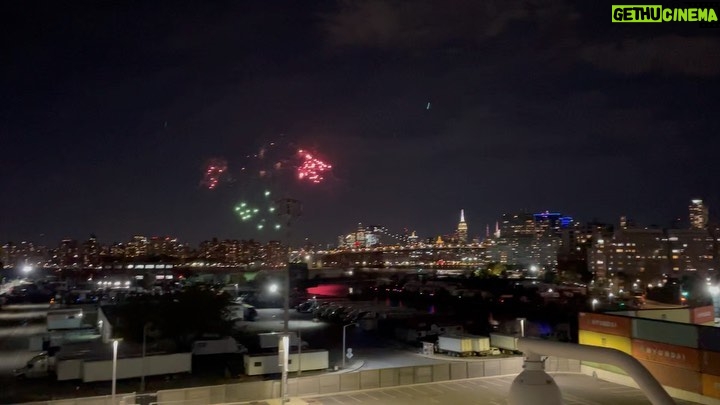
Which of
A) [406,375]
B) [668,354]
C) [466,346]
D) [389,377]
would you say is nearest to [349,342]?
[466,346]

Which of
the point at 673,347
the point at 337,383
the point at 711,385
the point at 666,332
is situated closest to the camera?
the point at 711,385

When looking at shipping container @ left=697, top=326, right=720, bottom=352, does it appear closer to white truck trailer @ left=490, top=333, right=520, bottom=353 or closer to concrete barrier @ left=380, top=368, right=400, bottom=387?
white truck trailer @ left=490, top=333, right=520, bottom=353

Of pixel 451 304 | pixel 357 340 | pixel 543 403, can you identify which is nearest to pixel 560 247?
pixel 451 304

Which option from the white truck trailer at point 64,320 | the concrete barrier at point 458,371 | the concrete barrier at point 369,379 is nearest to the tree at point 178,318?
the white truck trailer at point 64,320

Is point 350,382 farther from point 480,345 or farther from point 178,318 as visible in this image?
point 178,318

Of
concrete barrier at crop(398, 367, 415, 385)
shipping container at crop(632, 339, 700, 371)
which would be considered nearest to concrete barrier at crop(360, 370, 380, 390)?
concrete barrier at crop(398, 367, 415, 385)

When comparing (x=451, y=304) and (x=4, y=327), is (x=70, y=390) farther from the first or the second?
(x=451, y=304)
